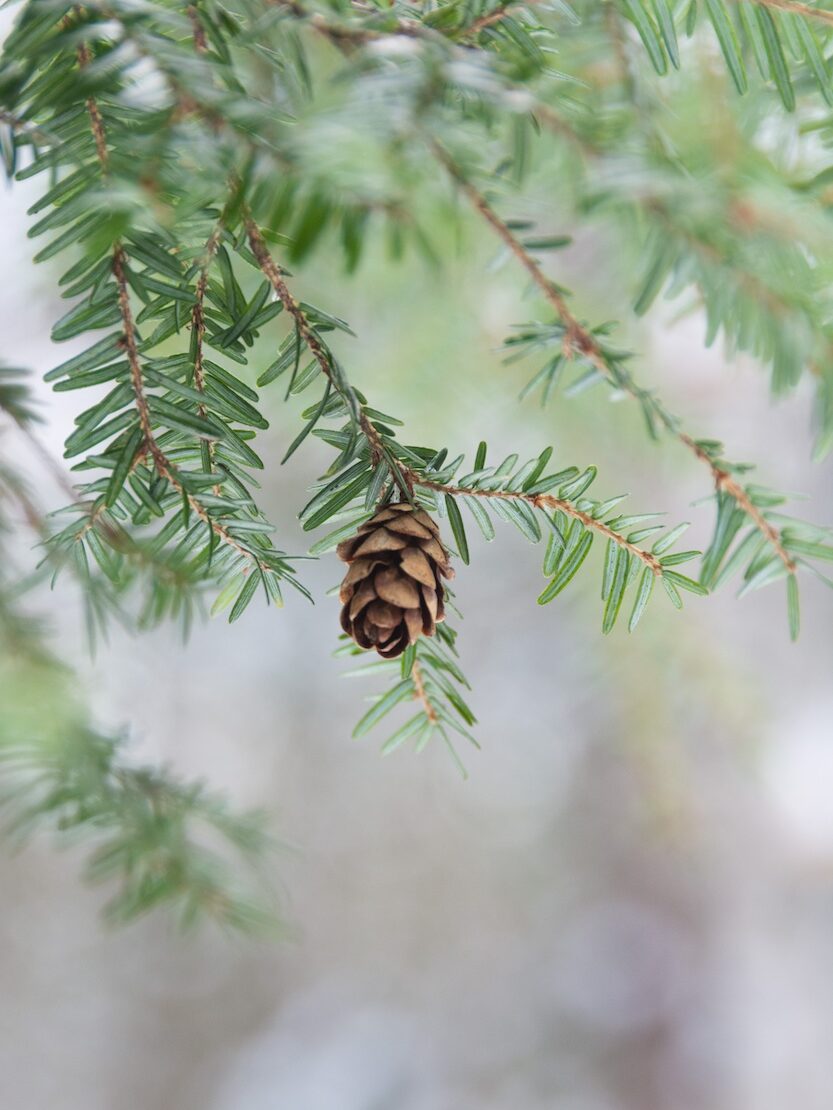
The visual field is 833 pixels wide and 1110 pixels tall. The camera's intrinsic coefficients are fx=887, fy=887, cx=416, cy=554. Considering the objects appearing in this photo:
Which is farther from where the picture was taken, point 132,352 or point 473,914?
point 473,914

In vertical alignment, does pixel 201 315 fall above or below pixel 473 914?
below

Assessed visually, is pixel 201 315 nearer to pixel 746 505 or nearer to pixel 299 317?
pixel 299 317

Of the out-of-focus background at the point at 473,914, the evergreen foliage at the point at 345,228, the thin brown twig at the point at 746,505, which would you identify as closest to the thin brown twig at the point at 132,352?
the evergreen foliage at the point at 345,228

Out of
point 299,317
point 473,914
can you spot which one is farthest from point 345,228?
point 473,914

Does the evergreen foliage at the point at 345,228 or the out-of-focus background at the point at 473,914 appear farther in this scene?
the out-of-focus background at the point at 473,914

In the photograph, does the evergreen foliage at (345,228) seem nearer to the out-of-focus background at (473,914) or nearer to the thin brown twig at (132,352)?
the thin brown twig at (132,352)

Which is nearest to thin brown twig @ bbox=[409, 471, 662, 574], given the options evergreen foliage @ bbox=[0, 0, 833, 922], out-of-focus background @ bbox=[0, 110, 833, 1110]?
evergreen foliage @ bbox=[0, 0, 833, 922]

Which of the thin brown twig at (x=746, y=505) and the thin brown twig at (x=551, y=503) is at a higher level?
the thin brown twig at (x=746, y=505)
